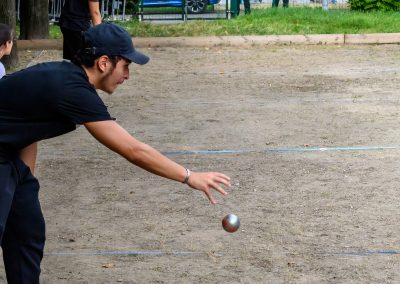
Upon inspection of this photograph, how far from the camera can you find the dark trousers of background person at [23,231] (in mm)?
5074

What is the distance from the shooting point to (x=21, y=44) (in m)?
17.2

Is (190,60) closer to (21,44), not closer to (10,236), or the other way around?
Answer: (21,44)

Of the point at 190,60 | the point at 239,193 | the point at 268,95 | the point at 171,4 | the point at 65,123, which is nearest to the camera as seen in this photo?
the point at 65,123

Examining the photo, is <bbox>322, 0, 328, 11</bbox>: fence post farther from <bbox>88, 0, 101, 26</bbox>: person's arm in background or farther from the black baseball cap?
the black baseball cap

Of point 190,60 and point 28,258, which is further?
point 190,60

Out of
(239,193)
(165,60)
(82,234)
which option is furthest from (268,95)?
(82,234)

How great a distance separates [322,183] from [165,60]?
25.5ft

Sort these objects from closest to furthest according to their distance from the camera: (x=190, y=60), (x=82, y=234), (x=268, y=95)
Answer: (x=82, y=234) → (x=268, y=95) → (x=190, y=60)

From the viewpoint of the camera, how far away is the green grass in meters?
17.9

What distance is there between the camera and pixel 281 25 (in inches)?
732

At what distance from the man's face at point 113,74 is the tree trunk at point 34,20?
13174 mm

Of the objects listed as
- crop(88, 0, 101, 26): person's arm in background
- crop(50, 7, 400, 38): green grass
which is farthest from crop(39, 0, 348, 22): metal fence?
crop(88, 0, 101, 26): person's arm in background

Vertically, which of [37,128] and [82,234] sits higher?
[37,128]

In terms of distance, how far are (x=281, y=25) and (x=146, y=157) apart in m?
14.2
